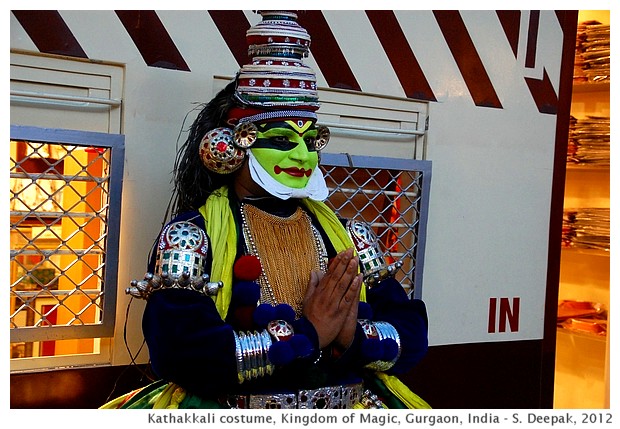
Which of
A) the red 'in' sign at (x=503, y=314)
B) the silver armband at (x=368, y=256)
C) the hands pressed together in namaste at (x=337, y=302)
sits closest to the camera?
the hands pressed together in namaste at (x=337, y=302)

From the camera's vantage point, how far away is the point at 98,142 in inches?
115

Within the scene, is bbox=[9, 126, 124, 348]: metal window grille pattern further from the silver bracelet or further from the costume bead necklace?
the silver bracelet

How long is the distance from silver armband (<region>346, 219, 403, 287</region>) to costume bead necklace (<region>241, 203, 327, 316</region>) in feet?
0.48

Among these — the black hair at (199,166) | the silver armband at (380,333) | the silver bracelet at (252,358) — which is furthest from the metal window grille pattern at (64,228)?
the silver armband at (380,333)

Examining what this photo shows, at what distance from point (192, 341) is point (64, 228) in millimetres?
849

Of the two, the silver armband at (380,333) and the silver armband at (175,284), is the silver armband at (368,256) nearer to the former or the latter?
the silver armband at (380,333)

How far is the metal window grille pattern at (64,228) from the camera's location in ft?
9.37

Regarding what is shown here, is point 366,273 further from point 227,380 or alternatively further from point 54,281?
point 54,281

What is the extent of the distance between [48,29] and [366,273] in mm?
1258

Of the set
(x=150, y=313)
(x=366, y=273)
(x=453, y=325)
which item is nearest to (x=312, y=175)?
(x=366, y=273)

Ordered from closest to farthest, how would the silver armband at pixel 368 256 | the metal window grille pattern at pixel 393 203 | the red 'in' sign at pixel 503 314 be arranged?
the silver armband at pixel 368 256 < the metal window grille pattern at pixel 393 203 < the red 'in' sign at pixel 503 314

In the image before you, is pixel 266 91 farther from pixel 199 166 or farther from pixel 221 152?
pixel 199 166

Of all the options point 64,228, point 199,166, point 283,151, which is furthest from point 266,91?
point 64,228

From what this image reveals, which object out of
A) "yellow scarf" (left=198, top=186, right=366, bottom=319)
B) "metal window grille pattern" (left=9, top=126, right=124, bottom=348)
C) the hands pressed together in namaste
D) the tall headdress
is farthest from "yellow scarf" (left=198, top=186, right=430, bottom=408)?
"metal window grille pattern" (left=9, top=126, right=124, bottom=348)
